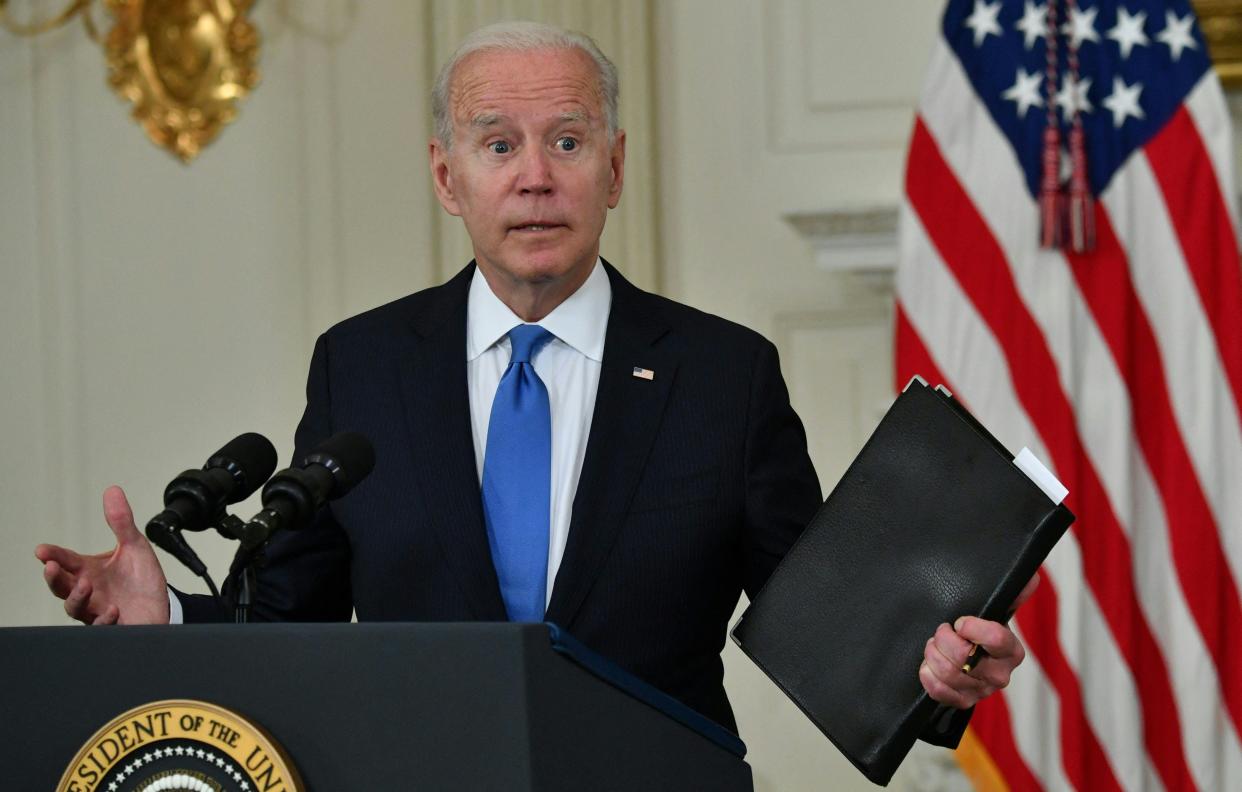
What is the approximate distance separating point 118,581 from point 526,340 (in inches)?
22.7

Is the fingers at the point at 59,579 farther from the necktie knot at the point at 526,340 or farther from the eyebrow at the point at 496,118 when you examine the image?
the eyebrow at the point at 496,118

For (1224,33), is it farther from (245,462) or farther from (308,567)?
(245,462)

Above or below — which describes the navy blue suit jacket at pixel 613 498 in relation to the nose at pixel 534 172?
below

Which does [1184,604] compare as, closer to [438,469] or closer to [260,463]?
[438,469]

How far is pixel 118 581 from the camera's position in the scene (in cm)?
188

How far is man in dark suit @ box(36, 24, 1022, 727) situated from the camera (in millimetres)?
2057

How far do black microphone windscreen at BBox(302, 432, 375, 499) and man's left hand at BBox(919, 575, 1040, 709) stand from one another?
0.60 metres

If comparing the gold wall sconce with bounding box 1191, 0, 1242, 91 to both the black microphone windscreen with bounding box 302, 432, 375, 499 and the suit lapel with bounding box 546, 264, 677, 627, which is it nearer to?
the suit lapel with bounding box 546, 264, 677, 627

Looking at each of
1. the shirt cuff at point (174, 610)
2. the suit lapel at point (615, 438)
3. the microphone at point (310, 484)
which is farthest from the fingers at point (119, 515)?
the suit lapel at point (615, 438)

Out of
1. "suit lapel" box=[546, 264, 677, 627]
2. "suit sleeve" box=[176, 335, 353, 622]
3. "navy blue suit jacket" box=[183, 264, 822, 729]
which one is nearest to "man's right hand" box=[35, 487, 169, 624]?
"navy blue suit jacket" box=[183, 264, 822, 729]

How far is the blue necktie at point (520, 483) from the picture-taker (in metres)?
2.06

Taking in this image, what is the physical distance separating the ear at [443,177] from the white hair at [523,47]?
0.02 m

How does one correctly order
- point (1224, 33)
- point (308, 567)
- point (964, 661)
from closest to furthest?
point (964, 661) → point (308, 567) → point (1224, 33)

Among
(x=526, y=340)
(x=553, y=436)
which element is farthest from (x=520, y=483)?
(x=526, y=340)
